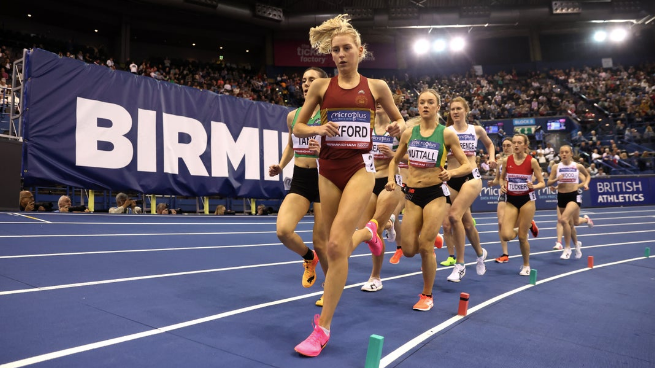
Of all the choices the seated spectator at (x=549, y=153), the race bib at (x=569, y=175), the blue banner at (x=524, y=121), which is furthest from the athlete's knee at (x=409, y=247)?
the blue banner at (x=524, y=121)

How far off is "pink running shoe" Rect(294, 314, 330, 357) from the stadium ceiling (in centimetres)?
2830

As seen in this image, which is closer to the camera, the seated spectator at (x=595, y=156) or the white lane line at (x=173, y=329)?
the white lane line at (x=173, y=329)

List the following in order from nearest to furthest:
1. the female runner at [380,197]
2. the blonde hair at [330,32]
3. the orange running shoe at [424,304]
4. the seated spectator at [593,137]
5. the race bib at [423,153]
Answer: the blonde hair at [330,32] → the orange running shoe at [424,304] → the race bib at [423,153] → the female runner at [380,197] → the seated spectator at [593,137]

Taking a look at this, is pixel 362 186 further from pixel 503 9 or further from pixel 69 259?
pixel 503 9

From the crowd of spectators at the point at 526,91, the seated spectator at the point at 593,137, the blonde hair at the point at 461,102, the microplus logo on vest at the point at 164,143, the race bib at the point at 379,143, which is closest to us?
the race bib at the point at 379,143

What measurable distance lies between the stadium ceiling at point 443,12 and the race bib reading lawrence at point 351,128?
89.6 feet

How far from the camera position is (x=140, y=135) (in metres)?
10.9

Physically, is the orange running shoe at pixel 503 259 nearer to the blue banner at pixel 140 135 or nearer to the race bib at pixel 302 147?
the race bib at pixel 302 147

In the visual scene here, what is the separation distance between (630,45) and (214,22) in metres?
32.6

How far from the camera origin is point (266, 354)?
300 centimetres

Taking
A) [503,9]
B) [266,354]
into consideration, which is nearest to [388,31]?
[503,9]

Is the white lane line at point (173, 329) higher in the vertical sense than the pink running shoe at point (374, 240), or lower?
lower

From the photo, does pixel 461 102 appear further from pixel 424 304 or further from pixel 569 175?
pixel 569 175

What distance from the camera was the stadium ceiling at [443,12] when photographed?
30.1 m
